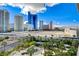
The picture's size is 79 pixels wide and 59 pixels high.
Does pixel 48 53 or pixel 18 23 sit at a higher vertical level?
pixel 18 23

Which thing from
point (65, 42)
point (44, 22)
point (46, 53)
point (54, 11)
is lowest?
point (46, 53)

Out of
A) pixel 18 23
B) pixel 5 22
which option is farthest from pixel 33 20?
pixel 5 22

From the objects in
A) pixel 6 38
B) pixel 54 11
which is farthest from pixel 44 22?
pixel 6 38

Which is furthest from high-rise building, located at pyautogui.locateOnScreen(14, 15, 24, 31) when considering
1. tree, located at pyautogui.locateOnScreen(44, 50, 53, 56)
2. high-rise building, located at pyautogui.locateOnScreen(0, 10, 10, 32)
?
tree, located at pyautogui.locateOnScreen(44, 50, 53, 56)

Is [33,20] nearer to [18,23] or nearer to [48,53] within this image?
[18,23]

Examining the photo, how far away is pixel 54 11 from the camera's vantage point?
1548mm

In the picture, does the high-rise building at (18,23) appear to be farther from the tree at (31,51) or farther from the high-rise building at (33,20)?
the tree at (31,51)

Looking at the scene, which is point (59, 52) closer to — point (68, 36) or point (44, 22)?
point (68, 36)

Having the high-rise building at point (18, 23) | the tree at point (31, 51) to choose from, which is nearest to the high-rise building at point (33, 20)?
the high-rise building at point (18, 23)

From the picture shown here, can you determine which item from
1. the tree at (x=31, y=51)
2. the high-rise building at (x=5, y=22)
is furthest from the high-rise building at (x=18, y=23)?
the tree at (x=31, y=51)

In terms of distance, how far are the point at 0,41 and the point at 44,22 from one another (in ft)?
1.53

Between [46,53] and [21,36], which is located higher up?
[21,36]

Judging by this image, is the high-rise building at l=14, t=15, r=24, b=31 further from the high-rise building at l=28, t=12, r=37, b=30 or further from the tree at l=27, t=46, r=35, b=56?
the tree at l=27, t=46, r=35, b=56

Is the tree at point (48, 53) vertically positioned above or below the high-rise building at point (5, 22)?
below
